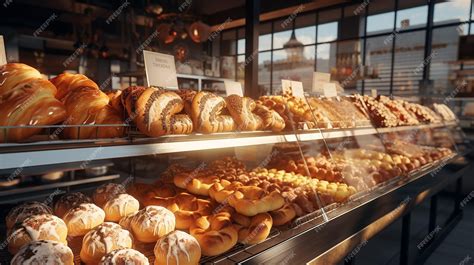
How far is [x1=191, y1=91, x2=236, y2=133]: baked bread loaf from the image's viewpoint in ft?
4.95

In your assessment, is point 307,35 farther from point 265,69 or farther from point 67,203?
point 67,203

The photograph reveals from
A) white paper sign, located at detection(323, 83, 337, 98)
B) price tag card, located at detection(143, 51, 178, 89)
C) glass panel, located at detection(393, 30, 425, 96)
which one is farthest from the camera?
glass panel, located at detection(393, 30, 425, 96)

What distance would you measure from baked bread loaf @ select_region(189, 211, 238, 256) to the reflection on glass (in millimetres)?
8732

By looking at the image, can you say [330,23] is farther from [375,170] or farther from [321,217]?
[321,217]

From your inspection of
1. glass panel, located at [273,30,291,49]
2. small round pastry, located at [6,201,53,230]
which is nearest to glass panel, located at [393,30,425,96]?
glass panel, located at [273,30,291,49]

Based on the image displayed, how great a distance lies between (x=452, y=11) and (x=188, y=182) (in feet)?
28.0

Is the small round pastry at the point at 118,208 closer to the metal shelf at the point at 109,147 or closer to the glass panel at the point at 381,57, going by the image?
the metal shelf at the point at 109,147

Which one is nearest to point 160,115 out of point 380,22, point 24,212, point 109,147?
point 109,147

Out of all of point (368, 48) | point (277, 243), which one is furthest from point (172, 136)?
point (368, 48)

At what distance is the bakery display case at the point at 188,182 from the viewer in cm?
111

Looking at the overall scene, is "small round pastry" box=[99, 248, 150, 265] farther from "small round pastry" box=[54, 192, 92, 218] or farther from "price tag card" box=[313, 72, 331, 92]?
"price tag card" box=[313, 72, 331, 92]

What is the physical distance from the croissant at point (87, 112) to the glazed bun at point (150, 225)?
0.36 meters

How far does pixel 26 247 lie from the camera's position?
101 centimetres

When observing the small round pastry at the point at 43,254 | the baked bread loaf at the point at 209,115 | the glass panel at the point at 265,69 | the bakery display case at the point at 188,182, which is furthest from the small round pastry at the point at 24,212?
the glass panel at the point at 265,69
